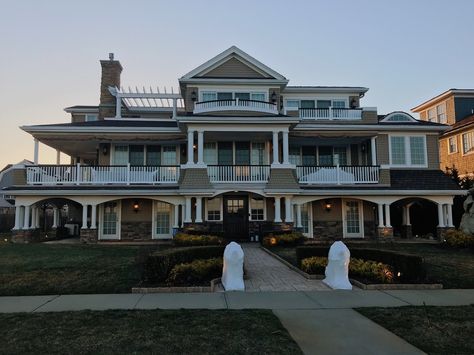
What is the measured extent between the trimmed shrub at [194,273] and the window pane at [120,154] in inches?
486

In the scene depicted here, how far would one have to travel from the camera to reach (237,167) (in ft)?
58.2

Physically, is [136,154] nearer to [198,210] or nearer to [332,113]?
[198,210]

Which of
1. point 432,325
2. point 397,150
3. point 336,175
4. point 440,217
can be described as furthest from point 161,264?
point 397,150

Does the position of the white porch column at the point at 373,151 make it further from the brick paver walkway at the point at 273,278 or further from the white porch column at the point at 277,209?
the brick paver walkway at the point at 273,278

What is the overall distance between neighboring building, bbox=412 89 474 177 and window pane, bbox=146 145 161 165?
1901 centimetres

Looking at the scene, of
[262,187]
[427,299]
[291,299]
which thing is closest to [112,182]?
[262,187]

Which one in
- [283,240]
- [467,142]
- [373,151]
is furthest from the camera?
[467,142]

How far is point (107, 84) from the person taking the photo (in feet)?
A: 72.0

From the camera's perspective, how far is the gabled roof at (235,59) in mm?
19844

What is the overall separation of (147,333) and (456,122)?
93.1ft

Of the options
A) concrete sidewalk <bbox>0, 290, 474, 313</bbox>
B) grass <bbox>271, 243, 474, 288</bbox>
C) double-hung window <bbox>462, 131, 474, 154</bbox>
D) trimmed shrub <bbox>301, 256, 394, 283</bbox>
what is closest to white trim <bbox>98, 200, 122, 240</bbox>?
grass <bbox>271, 243, 474, 288</bbox>

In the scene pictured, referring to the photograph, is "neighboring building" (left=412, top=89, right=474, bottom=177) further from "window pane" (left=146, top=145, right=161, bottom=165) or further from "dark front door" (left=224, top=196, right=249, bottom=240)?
"window pane" (left=146, top=145, right=161, bottom=165)

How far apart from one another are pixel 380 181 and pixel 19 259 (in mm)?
15522

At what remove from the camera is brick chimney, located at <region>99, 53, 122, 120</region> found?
854 inches
